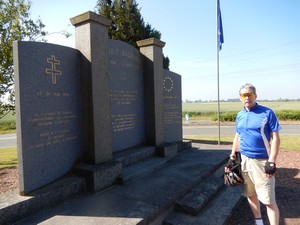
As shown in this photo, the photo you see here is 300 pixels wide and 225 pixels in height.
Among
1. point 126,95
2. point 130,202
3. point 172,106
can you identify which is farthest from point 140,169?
point 172,106

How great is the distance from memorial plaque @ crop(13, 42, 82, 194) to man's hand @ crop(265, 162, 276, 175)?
318cm

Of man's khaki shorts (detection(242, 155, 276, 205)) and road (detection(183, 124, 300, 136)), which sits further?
road (detection(183, 124, 300, 136))

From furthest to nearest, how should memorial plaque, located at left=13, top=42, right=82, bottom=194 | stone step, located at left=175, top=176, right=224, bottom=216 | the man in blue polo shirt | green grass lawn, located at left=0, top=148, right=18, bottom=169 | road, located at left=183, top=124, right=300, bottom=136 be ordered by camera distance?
road, located at left=183, top=124, right=300, bottom=136, green grass lawn, located at left=0, top=148, right=18, bottom=169, stone step, located at left=175, top=176, right=224, bottom=216, memorial plaque, located at left=13, top=42, right=82, bottom=194, the man in blue polo shirt

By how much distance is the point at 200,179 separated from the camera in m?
4.66

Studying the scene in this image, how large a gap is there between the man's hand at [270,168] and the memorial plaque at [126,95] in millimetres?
3331

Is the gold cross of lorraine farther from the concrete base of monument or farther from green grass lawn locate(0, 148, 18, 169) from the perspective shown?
green grass lawn locate(0, 148, 18, 169)

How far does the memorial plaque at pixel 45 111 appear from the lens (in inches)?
130

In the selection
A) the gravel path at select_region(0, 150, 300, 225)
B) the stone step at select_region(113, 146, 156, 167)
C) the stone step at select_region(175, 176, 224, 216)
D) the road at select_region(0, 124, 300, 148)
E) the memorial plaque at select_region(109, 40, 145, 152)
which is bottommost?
the road at select_region(0, 124, 300, 148)

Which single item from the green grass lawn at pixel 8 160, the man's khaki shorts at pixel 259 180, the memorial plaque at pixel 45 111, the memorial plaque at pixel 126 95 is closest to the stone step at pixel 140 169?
the memorial plaque at pixel 126 95

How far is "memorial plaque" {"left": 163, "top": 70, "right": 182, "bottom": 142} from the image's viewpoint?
23.8ft

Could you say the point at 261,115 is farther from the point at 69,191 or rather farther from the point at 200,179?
the point at 69,191

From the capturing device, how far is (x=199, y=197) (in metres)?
3.93

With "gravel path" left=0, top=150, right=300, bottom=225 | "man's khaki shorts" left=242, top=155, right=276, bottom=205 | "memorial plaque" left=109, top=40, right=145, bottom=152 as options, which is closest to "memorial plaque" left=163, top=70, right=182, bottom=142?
"memorial plaque" left=109, top=40, right=145, bottom=152

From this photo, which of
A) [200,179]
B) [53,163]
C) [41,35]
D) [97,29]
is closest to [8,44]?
[41,35]
